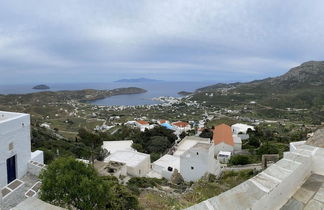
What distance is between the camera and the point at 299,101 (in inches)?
3324

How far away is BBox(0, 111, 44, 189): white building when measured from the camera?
10477 mm

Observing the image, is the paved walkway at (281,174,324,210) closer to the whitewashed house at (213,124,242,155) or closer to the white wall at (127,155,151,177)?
the white wall at (127,155,151,177)

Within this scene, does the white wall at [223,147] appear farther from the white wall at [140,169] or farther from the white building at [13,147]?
the white building at [13,147]

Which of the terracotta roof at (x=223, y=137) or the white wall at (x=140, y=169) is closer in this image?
the white wall at (x=140, y=169)

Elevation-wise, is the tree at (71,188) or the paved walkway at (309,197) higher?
the paved walkway at (309,197)

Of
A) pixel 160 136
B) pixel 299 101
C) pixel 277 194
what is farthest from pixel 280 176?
pixel 299 101

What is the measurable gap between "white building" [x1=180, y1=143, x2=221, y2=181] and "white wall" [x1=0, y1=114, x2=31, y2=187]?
11.4 meters

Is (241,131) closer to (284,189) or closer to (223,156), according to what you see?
(223,156)

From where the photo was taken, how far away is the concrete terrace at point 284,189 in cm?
225

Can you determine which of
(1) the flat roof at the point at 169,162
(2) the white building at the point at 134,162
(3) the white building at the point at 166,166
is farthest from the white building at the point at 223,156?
(2) the white building at the point at 134,162

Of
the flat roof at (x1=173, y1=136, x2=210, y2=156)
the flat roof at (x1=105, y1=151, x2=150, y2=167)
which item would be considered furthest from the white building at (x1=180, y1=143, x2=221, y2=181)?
the flat roof at (x1=173, y1=136, x2=210, y2=156)

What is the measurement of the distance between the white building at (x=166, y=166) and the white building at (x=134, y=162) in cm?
79

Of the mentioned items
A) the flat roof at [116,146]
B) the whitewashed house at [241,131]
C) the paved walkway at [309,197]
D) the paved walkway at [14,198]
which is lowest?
the whitewashed house at [241,131]

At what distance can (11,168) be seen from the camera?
1118 centimetres
